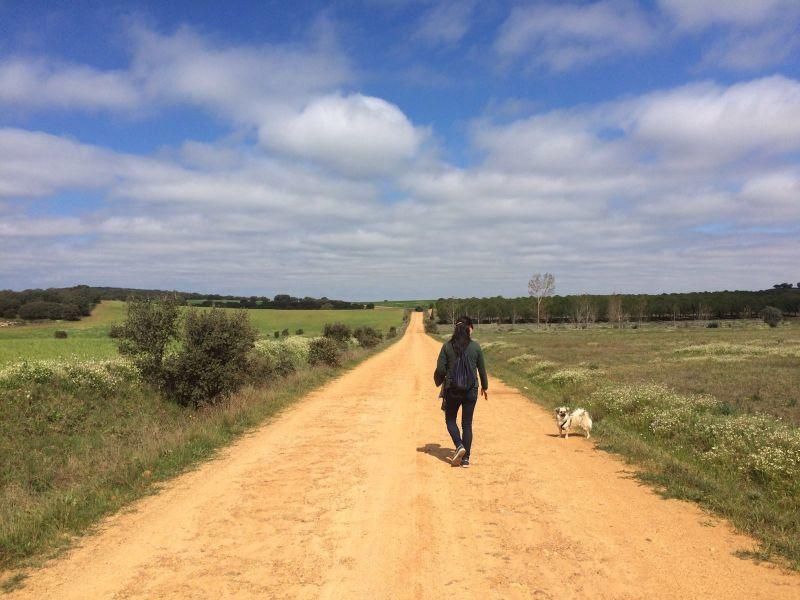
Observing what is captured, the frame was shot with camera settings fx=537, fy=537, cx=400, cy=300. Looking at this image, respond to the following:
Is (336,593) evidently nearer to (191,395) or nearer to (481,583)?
(481,583)

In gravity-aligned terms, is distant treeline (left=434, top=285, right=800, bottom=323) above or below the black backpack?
above

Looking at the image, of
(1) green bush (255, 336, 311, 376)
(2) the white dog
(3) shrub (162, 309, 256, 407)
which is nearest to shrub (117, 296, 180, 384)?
(3) shrub (162, 309, 256, 407)

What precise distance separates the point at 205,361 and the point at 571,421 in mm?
10385

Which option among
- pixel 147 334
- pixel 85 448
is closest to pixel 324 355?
pixel 147 334

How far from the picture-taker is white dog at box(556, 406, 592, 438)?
32.6ft

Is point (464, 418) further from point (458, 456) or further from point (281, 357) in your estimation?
point (281, 357)

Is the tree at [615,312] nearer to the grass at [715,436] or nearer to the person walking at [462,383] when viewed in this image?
the grass at [715,436]

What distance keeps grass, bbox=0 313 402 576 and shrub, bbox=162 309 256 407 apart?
62 centimetres

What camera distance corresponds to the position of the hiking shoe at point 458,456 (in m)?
7.64

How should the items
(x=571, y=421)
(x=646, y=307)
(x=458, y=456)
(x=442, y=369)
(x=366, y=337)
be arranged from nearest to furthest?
(x=458, y=456), (x=442, y=369), (x=571, y=421), (x=366, y=337), (x=646, y=307)

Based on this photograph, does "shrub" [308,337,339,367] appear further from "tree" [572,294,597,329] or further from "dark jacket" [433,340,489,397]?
"tree" [572,294,597,329]

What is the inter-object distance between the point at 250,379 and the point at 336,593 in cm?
1345

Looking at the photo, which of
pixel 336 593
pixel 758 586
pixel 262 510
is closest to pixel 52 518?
pixel 262 510

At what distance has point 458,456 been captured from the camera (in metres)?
7.64
